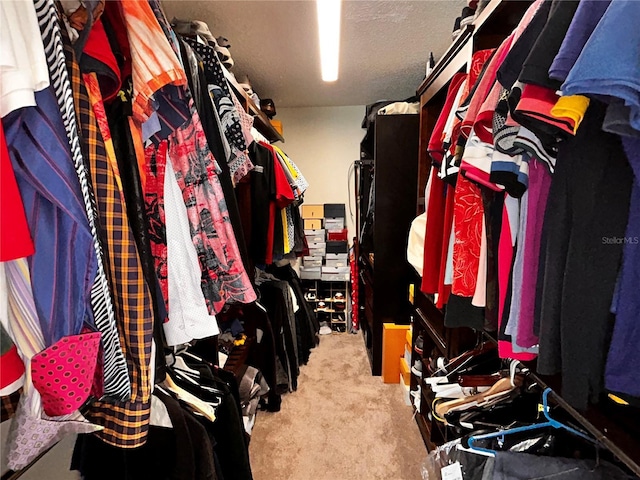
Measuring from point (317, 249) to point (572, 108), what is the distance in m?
2.85

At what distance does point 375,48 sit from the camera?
2152 millimetres

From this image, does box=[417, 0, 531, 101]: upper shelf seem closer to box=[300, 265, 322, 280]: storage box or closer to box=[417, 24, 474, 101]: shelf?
box=[417, 24, 474, 101]: shelf

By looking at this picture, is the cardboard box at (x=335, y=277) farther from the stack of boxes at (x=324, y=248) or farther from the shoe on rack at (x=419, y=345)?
the shoe on rack at (x=419, y=345)

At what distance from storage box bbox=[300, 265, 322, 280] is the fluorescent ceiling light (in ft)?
5.60

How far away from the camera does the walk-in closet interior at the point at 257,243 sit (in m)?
0.52

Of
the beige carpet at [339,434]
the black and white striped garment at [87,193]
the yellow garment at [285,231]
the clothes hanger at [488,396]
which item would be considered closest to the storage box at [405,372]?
the beige carpet at [339,434]

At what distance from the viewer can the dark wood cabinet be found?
2283mm

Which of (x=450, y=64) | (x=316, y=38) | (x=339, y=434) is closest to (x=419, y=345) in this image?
(x=339, y=434)

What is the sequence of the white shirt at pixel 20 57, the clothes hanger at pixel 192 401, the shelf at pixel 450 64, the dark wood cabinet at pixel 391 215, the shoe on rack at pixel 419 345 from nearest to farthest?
1. the white shirt at pixel 20 57
2. the clothes hanger at pixel 192 401
3. the shelf at pixel 450 64
4. the shoe on rack at pixel 419 345
5. the dark wood cabinet at pixel 391 215

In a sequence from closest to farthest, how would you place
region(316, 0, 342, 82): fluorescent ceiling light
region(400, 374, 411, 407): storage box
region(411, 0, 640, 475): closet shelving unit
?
region(411, 0, 640, 475): closet shelving unit → region(316, 0, 342, 82): fluorescent ceiling light → region(400, 374, 411, 407): storage box

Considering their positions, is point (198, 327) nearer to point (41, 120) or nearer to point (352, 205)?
point (41, 120)

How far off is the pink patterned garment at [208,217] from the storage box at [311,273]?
2304 millimetres

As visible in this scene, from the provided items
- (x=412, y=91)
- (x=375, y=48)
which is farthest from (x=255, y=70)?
(x=412, y=91)

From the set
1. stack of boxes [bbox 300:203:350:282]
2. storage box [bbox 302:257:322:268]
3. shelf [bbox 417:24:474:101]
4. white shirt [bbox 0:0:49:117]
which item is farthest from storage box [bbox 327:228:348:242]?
white shirt [bbox 0:0:49:117]
